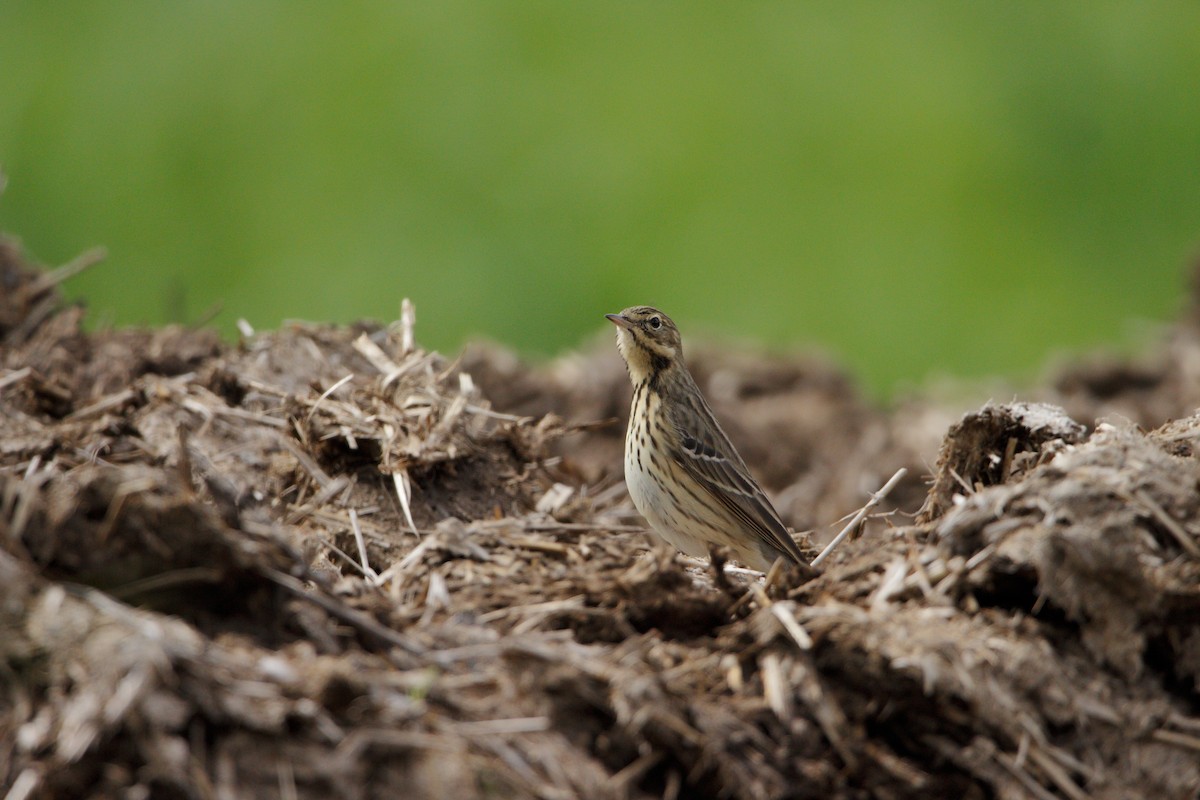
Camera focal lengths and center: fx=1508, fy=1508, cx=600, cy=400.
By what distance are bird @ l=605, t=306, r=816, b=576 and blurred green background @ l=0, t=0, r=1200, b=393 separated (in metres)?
6.86

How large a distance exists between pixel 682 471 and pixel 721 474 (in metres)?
0.21

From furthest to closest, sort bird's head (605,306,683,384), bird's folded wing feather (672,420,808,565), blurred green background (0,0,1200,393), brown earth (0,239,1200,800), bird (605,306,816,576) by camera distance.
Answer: blurred green background (0,0,1200,393), bird's head (605,306,683,384), bird (605,306,816,576), bird's folded wing feather (672,420,808,565), brown earth (0,239,1200,800)

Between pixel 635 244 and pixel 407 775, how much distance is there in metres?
13.2

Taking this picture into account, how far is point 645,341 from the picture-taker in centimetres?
755

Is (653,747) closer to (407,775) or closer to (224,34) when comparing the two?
(407,775)

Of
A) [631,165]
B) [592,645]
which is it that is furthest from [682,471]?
[631,165]

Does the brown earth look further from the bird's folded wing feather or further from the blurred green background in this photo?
the blurred green background

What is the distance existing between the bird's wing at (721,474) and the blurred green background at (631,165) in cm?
716

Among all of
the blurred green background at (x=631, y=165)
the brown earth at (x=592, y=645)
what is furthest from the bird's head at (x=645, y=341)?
the blurred green background at (x=631, y=165)

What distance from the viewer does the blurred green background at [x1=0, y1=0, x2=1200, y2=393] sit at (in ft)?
50.9

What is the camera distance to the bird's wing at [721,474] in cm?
675

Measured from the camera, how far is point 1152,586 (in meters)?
4.19

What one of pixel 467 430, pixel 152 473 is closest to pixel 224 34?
pixel 467 430

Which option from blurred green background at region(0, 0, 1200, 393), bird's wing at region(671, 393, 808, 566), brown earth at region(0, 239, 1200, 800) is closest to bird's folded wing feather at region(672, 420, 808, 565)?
bird's wing at region(671, 393, 808, 566)
